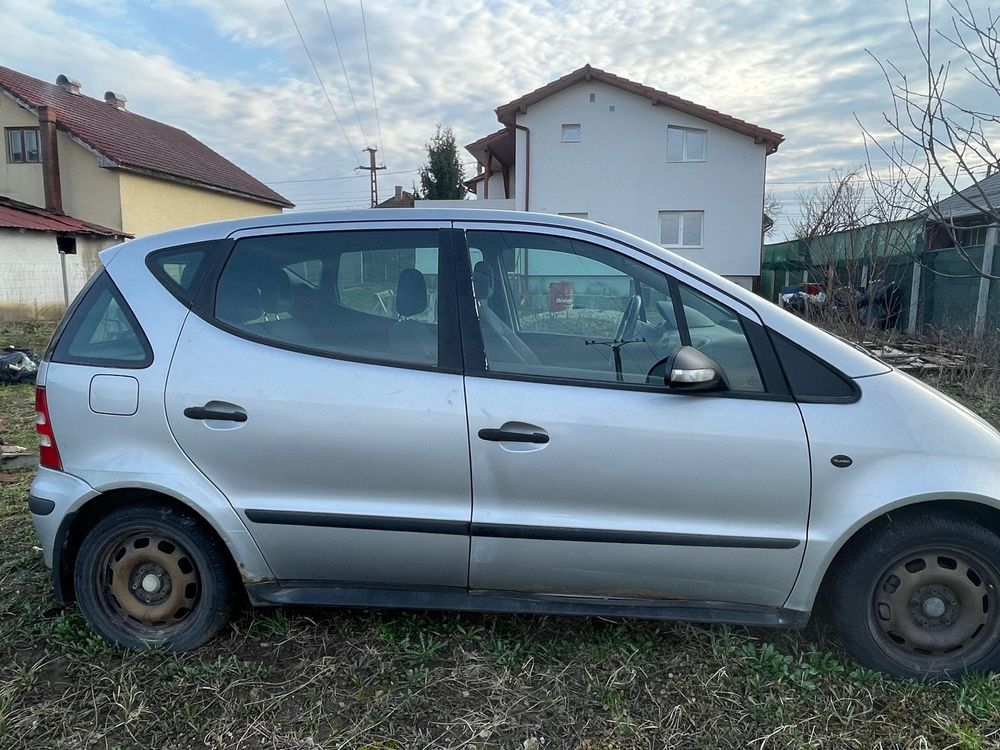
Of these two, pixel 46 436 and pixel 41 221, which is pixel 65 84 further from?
pixel 46 436

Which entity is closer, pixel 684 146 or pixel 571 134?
pixel 684 146

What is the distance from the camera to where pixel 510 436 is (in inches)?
97.1

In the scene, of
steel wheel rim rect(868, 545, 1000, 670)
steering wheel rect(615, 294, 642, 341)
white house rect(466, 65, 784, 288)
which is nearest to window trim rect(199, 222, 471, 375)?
steering wheel rect(615, 294, 642, 341)

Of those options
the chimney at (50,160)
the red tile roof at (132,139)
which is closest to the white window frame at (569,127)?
the red tile roof at (132,139)

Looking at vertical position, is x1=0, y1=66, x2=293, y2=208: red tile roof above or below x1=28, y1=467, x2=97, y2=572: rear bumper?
above

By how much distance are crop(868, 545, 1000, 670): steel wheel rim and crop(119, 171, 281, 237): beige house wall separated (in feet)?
67.2

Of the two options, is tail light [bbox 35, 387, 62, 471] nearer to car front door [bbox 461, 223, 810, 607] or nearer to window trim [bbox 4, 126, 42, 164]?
car front door [bbox 461, 223, 810, 607]

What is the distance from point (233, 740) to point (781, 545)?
206 centimetres

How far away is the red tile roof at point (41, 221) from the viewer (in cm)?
1712

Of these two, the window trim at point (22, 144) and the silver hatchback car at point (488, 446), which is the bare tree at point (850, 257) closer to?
the silver hatchback car at point (488, 446)

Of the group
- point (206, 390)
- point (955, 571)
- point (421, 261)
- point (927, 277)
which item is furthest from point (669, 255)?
point (927, 277)

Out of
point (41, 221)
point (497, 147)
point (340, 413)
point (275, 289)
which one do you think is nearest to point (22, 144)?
point (41, 221)

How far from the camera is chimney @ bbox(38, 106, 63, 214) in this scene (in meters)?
21.0

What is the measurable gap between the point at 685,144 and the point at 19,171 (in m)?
21.5
